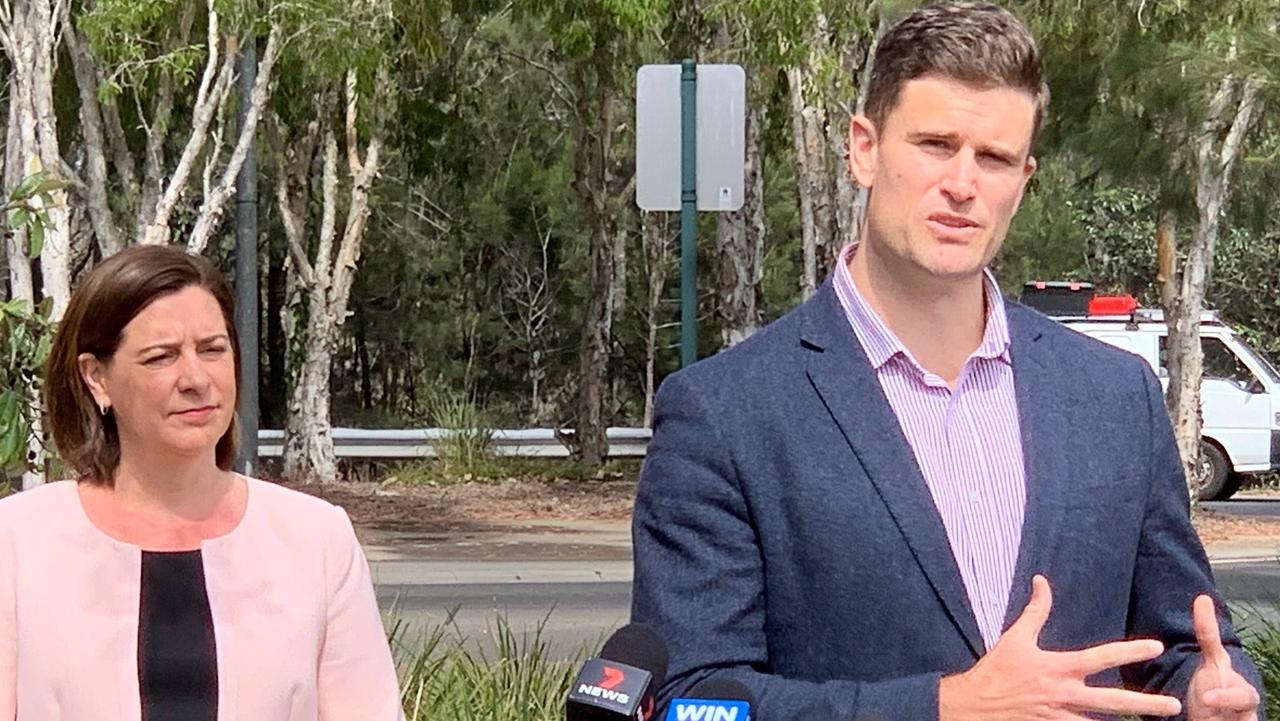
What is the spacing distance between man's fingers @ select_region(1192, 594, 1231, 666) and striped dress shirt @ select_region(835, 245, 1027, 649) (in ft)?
0.76

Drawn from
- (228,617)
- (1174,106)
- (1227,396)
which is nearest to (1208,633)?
(228,617)

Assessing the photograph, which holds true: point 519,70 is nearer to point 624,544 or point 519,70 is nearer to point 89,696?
point 624,544

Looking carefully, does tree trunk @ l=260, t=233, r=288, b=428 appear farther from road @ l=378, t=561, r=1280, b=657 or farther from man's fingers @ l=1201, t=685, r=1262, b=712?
man's fingers @ l=1201, t=685, r=1262, b=712

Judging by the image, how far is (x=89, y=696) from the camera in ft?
10.2

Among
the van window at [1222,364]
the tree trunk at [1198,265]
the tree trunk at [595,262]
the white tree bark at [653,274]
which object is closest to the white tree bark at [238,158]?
the tree trunk at [595,262]

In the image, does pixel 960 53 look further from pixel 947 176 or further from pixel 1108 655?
pixel 1108 655

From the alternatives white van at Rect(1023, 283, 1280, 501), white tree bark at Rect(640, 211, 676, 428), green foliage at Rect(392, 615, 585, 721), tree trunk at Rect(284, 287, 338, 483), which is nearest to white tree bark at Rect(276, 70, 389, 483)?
tree trunk at Rect(284, 287, 338, 483)

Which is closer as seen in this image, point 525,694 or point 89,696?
point 89,696

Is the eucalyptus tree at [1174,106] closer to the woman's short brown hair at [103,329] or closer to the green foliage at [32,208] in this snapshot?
the green foliage at [32,208]

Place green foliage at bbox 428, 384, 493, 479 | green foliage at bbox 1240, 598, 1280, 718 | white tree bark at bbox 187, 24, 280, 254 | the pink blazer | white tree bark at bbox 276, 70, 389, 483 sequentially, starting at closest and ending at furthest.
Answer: the pink blazer < green foliage at bbox 1240, 598, 1280, 718 < white tree bark at bbox 187, 24, 280, 254 < white tree bark at bbox 276, 70, 389, 483 < green foliage at bbox 428, 384, 493, 479

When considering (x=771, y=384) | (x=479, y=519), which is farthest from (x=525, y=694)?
(x=479, y=519)

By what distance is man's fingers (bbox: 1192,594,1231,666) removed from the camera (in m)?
2.46

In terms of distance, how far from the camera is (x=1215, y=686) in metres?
2.45

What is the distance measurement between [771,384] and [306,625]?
3.47 feet
